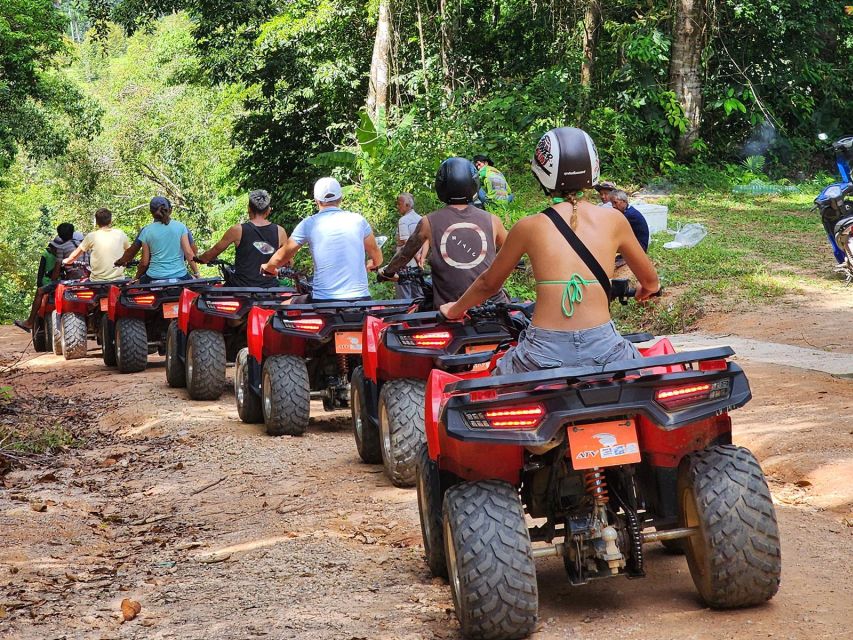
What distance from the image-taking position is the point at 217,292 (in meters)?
10.8

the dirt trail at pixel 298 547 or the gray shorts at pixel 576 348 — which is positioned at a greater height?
the gray shorts at pixel 576 348

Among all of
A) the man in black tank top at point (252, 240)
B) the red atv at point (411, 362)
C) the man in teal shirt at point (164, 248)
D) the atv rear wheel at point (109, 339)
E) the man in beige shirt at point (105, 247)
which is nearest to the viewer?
the red atv at point (411, 362)

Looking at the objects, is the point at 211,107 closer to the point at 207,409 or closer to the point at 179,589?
the point at 207,409

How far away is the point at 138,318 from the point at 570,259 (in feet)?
34.1

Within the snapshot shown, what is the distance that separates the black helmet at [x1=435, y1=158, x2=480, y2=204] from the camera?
7.38 m

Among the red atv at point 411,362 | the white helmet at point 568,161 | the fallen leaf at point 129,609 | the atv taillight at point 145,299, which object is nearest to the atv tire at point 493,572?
the white helmet at point 568,161

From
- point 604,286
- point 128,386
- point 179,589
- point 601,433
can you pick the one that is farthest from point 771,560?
point 128,386

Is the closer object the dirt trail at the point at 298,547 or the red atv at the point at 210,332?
the dirt trail at the point at 298,547

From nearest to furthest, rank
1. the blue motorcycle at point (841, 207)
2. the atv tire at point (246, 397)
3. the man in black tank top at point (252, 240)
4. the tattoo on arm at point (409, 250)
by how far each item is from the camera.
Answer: the tattoo on arm at point (409, 250) < the atv tire at point (246, 397) < the man in black tank top at point (252, 240) < the blue motorcycle at point (841, 207)

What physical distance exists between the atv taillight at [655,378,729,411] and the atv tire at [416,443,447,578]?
1095 mm

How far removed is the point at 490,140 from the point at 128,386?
11814 millimetres

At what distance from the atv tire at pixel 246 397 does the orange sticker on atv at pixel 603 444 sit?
589 centimetres

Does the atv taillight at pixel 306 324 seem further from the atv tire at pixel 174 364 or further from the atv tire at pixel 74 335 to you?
the atv tire at pixel 74 335

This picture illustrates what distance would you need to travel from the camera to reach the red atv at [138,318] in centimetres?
1342
